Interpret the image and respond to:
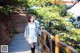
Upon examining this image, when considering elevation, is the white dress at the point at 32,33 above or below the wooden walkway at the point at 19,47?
above

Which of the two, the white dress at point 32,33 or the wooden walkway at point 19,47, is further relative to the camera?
the wooden walkway at point 19,47

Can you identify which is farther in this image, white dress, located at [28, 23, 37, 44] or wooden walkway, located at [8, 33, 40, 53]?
wooden walkway, located at [8, 33, 40, 53]

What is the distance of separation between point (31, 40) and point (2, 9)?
394cm

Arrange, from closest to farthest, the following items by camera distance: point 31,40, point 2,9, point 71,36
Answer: point 31,40 < point 2,9 < point 71,36

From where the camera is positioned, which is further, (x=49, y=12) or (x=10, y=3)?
(x=49, y=12)

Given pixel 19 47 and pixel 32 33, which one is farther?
pixel 19 47

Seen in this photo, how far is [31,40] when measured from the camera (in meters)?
10.5

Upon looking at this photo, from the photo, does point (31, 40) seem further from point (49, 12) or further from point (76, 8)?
point (76, 8)

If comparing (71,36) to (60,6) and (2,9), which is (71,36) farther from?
(2,9)

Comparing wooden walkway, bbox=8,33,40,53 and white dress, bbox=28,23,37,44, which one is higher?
white dress, bbox=28,23,37,44

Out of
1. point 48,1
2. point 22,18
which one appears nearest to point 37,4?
point 48,1

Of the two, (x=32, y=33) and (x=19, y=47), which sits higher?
(x=32, y=33)

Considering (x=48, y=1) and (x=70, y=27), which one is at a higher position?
(x=48, y=1)

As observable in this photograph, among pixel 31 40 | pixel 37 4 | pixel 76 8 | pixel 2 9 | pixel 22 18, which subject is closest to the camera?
pixel 31 40
